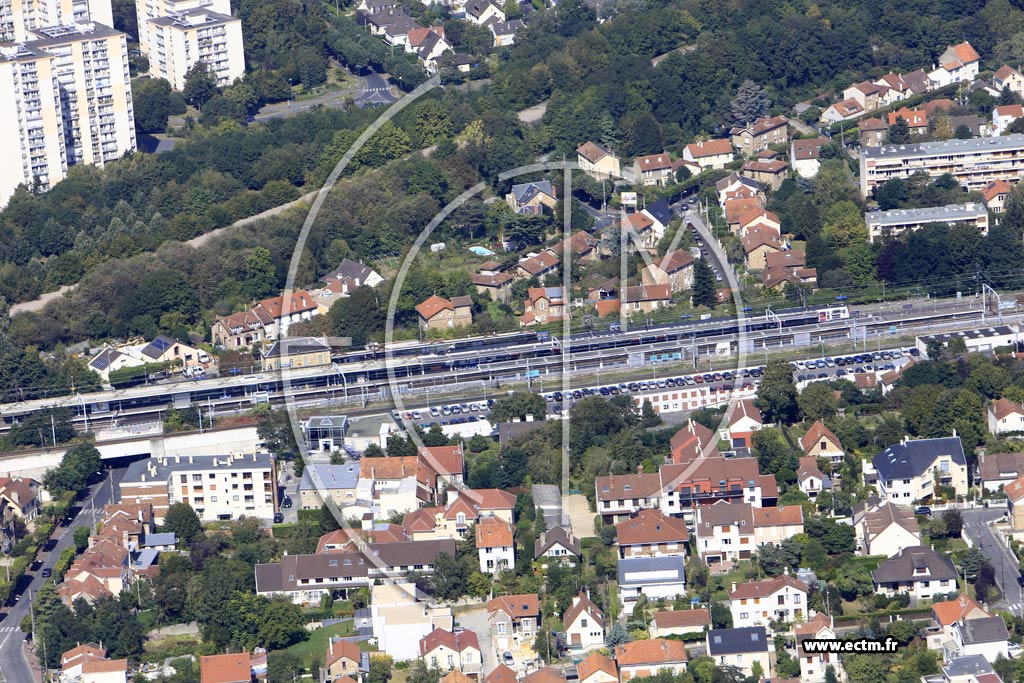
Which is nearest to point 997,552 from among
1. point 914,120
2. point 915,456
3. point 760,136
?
point 915,456

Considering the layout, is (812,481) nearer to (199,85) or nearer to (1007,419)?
(1007,419)

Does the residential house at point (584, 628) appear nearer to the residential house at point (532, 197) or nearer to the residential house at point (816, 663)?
the residential house at point (816, 663)

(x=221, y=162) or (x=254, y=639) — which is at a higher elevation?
(x=221, y=162)

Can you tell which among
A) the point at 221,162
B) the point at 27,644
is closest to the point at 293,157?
the point at 221,162

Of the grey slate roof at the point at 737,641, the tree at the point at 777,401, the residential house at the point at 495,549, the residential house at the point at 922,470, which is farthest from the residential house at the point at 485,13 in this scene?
the grey slate roof at the point at 737,641

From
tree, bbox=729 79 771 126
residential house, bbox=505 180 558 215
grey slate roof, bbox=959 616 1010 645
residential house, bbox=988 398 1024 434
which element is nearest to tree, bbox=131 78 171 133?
residential house, bbox=505 180 558 215

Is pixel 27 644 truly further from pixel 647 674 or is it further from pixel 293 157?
pixel 293 157
